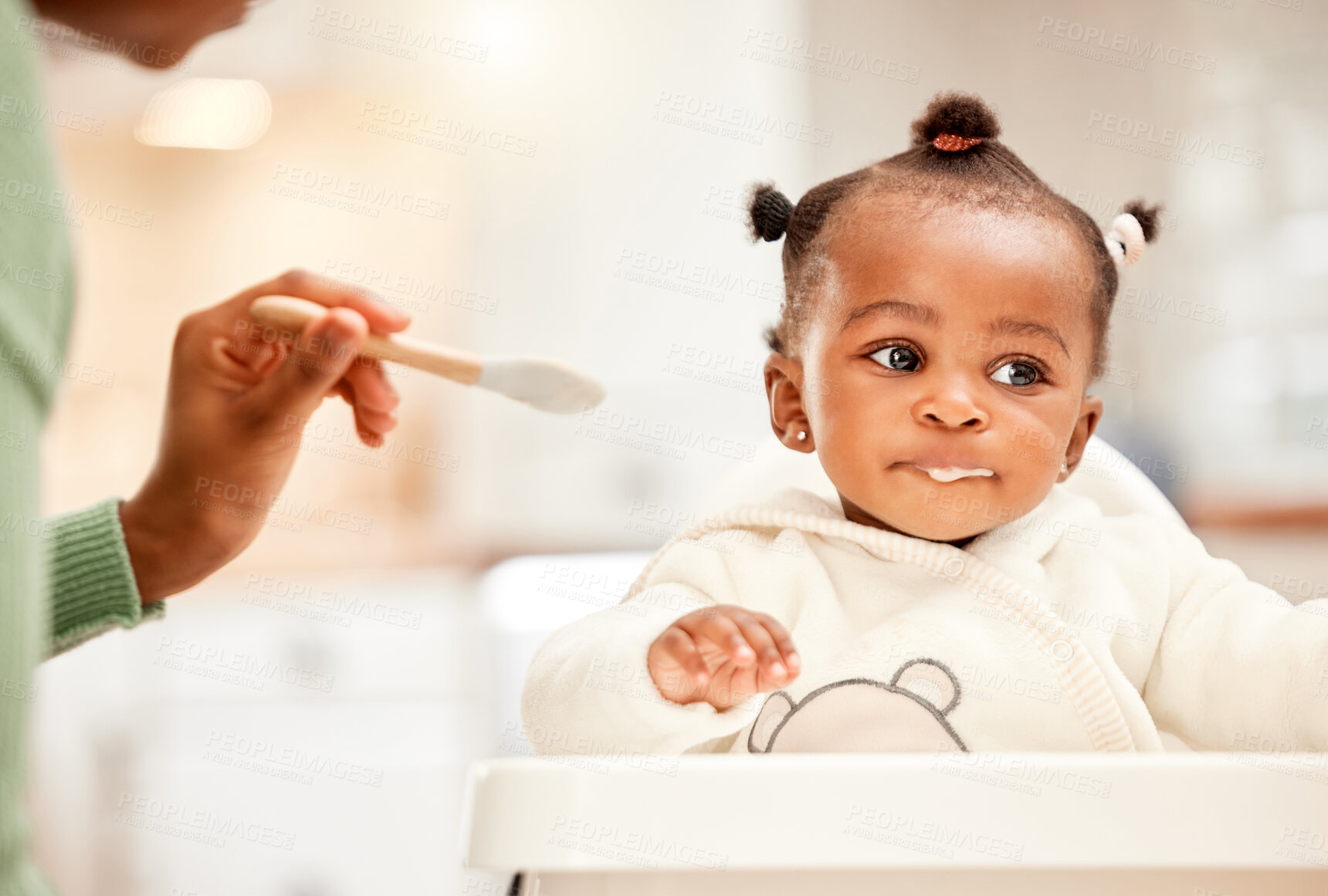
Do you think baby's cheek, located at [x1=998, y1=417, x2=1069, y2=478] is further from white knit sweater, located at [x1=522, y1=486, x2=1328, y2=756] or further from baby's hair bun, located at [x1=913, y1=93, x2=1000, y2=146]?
baby's hair bun, located at [x1=913, y1=93, x2=1000, y2=146]

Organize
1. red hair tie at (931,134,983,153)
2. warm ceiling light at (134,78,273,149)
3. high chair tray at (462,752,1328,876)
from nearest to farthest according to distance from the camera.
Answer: high chair tray at (462,752,1328,876) → red hair tie at (931,134,983,153) → warm ceiling light at (134,78,273,149)

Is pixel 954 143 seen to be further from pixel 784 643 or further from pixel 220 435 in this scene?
pixel 220 435

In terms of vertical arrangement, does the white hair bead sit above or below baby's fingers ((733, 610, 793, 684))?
above

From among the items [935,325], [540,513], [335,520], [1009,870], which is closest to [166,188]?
[335,520]

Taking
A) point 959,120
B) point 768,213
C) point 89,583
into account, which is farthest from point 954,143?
point 89,583

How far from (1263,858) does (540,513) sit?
151 cm

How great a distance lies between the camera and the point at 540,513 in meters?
1.85

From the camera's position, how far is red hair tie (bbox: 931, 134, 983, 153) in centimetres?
77

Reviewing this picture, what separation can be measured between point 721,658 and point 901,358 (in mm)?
277

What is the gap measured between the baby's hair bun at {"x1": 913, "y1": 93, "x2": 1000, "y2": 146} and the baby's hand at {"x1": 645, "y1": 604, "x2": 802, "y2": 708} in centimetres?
44

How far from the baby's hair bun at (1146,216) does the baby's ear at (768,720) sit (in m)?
0.46

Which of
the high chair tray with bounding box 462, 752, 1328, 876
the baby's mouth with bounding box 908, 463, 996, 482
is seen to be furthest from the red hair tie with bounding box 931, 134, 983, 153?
the high chair tray with bounding box 462, 752, 1328, 876

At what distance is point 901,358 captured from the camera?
0.70 m

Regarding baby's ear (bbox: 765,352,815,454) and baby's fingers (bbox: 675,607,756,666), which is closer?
baby's fingers (bbox: 675,607,756,666)
